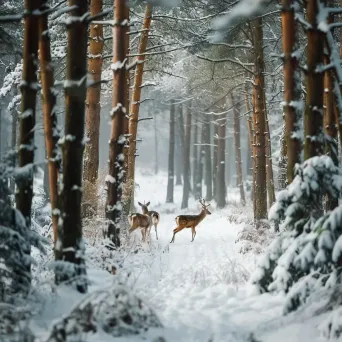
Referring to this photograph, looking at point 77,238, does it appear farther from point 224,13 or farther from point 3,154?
point 224,13

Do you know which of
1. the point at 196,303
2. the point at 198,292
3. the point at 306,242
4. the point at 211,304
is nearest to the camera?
the point at 306,242

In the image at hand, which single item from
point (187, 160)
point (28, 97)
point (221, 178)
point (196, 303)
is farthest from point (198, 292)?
point (187, 160)

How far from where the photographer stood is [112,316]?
5.07 meters

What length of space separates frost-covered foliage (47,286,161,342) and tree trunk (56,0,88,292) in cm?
102

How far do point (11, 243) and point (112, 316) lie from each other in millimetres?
1395

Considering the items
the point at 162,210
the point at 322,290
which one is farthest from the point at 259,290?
the point at 162,210

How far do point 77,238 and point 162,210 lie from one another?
72.7ft

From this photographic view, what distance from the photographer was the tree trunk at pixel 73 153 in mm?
6059

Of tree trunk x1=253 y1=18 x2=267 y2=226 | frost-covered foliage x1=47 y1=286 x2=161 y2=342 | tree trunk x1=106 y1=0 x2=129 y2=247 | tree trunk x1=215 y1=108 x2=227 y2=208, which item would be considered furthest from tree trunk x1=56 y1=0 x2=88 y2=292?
tree trunk x1=215 y1=108 x2=227 y2=208

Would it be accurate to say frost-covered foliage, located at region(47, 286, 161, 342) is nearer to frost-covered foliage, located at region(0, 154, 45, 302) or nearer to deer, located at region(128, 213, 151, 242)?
frost-covered foliage, located at region(0, 154, 45, 302)

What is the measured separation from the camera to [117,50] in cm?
870

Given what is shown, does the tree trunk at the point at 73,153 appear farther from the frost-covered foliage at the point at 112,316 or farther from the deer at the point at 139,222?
the deer at the point at 139,222

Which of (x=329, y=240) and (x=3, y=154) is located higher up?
(x=3, y=154)

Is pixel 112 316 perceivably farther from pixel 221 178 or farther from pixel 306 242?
pixel 221 178
